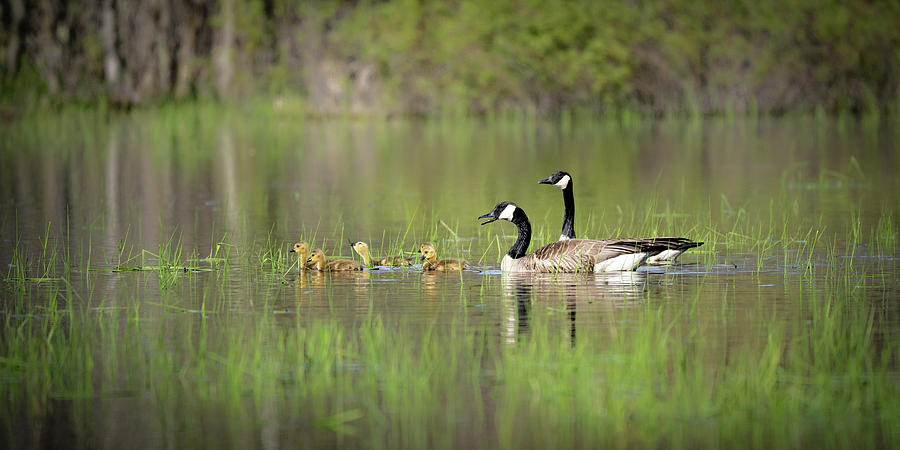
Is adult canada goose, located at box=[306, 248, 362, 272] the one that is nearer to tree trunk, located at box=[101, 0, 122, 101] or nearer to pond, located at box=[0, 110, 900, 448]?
pond, located at box=[0, 110, 900, 448]

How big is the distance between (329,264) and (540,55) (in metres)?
29.9

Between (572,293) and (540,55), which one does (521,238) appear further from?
(540,55)

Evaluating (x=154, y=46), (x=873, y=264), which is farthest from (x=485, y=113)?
(x=873, y=264)

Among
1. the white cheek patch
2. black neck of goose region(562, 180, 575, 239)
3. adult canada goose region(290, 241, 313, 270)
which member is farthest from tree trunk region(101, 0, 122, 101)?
the white cheek patch

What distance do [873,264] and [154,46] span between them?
41.0 m

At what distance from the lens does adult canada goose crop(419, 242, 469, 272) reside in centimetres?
1253

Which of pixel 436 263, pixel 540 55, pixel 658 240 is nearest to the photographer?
pixel 658 240

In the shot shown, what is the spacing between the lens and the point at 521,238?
12.8m

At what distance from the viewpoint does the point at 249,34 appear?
4938 cm

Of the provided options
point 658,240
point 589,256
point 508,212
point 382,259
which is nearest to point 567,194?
point 508,212

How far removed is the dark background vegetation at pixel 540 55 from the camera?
41.6m

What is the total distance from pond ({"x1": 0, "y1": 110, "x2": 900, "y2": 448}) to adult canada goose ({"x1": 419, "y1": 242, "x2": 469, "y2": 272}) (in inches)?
3.0

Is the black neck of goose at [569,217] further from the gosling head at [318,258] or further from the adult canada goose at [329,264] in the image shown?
the gosling head at [318,258]

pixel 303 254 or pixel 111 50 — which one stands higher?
pixel 111 50
